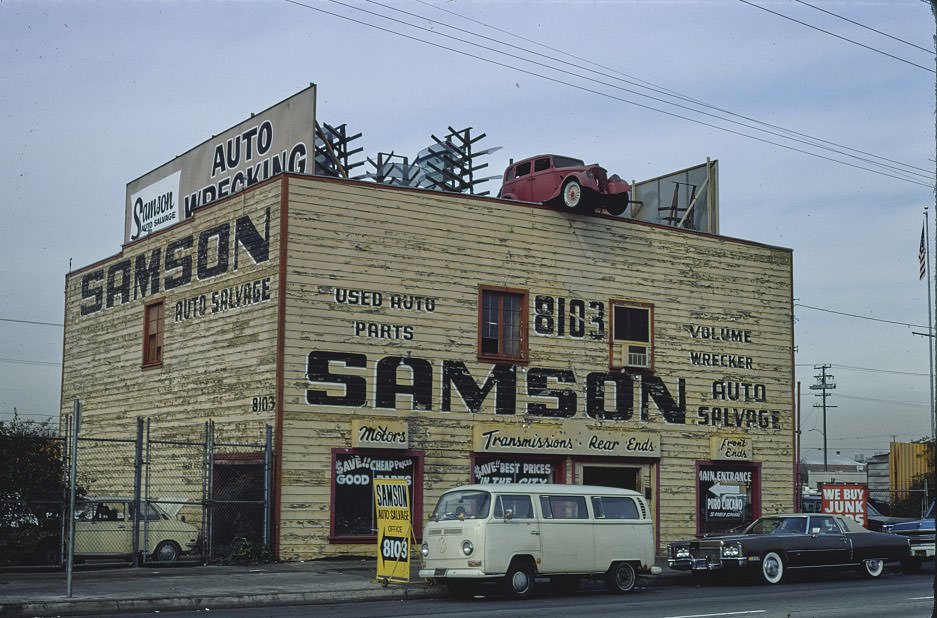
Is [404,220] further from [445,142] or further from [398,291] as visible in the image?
[445,142]

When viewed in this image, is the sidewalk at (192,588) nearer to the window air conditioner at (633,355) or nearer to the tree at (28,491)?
the tree at (28,491)

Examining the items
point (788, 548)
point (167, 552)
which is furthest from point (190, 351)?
point (788, 548)

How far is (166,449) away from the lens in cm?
2655

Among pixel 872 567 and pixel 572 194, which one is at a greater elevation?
pixel 572 194

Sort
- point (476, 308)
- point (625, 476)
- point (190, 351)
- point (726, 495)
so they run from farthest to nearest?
point (726, 495) → point (625, 476) → point (190, 351) → point (476, 308)

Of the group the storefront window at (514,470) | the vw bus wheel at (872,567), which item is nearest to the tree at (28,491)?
the storefront window at (514,470)

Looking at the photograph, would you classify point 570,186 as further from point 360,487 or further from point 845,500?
point 845,500

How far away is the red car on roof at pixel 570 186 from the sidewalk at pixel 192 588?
944cm

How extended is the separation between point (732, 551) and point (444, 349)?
7.88 metres

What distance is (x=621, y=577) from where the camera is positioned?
762 inches

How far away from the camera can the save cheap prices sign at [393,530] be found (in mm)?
18453

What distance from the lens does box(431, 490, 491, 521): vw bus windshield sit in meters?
17.8

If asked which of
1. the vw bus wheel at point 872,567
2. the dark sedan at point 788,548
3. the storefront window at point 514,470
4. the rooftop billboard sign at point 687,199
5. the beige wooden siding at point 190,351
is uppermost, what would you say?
the rooftop billboard sign at point 687,199

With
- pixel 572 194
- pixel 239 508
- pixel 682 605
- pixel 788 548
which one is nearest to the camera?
pixel 682 605
